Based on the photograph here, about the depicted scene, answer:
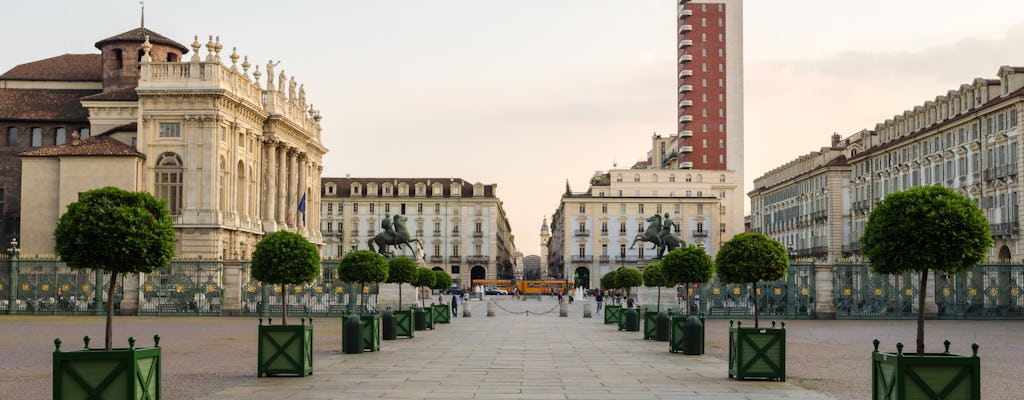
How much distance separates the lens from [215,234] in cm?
7712

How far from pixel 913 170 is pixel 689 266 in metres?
49.2

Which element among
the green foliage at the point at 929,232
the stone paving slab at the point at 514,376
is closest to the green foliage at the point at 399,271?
the stone paving slab at the point at 514,376

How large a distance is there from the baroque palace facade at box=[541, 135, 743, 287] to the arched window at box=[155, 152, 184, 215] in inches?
2841

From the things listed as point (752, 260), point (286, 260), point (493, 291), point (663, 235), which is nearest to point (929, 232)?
point (752, 260)

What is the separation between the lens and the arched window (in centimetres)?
7812

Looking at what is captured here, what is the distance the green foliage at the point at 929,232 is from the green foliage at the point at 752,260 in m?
10.5

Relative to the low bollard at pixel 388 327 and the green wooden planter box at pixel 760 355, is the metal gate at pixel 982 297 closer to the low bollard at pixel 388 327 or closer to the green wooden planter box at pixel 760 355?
the low bollard at pixel 388 327

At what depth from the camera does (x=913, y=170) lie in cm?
8512

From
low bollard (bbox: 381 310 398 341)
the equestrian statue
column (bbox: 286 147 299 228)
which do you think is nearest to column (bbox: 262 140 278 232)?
column (bbox: 286 147 299 228)

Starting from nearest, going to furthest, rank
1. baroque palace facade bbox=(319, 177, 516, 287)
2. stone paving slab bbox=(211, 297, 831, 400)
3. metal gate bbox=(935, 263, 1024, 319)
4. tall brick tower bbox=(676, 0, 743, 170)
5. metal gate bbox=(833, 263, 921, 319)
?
stone paving slab bbox=(211, 297, 831, 400)
metal gate bbox=(833, 263, 921, 319)
metal gate bbox=(935, 263, 1024, 319)
tall brick tower bbox=(676, 0, 743, 170)
baroque palace facade bbox=(319, 177, 516, 287)

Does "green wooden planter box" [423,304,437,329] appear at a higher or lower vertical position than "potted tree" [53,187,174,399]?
lower

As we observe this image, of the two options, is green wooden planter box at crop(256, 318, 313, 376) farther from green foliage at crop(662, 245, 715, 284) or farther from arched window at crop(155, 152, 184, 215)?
arched window at crop(155, 152, 184, 215)

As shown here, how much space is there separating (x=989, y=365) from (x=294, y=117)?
80572 mm

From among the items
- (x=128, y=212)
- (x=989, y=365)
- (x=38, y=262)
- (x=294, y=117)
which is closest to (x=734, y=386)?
(x=989, y=365)
